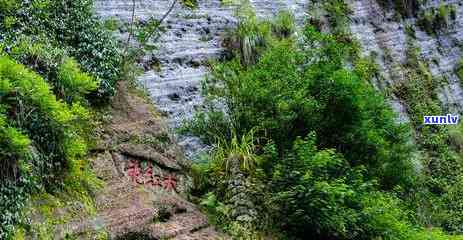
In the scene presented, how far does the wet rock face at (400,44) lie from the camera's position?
14.6 metres

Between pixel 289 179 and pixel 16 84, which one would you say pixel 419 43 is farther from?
pixel 16 84

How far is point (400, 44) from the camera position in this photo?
50.3 feet

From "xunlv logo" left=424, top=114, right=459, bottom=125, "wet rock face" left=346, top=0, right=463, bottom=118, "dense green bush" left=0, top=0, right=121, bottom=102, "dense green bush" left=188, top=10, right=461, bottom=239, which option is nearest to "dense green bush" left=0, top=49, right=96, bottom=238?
"dense green bush" left=0, top=0, right=121, bottom=102

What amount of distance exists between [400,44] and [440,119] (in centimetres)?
259

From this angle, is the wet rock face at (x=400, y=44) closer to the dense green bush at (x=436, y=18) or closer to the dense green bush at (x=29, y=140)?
the dense green bush at (x=436, y=18)

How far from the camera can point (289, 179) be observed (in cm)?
738

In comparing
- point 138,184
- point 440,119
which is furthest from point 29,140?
point 440,119

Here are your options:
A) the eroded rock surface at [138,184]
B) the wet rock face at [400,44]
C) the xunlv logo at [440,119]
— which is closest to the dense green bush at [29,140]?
the eroded rock surface at [138,184]

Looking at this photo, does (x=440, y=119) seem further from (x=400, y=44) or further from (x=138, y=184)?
(x=138, y=184)

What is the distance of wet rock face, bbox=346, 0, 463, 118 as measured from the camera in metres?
14.6

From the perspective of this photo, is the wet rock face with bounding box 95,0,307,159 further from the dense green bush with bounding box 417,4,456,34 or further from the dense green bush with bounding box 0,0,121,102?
the dense green bush with bounding box 417,4,456,34

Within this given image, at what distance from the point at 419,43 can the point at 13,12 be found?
11.6 meters

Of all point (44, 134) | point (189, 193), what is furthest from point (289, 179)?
point (44, 134)

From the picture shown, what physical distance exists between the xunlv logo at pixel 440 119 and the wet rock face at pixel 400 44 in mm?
618
